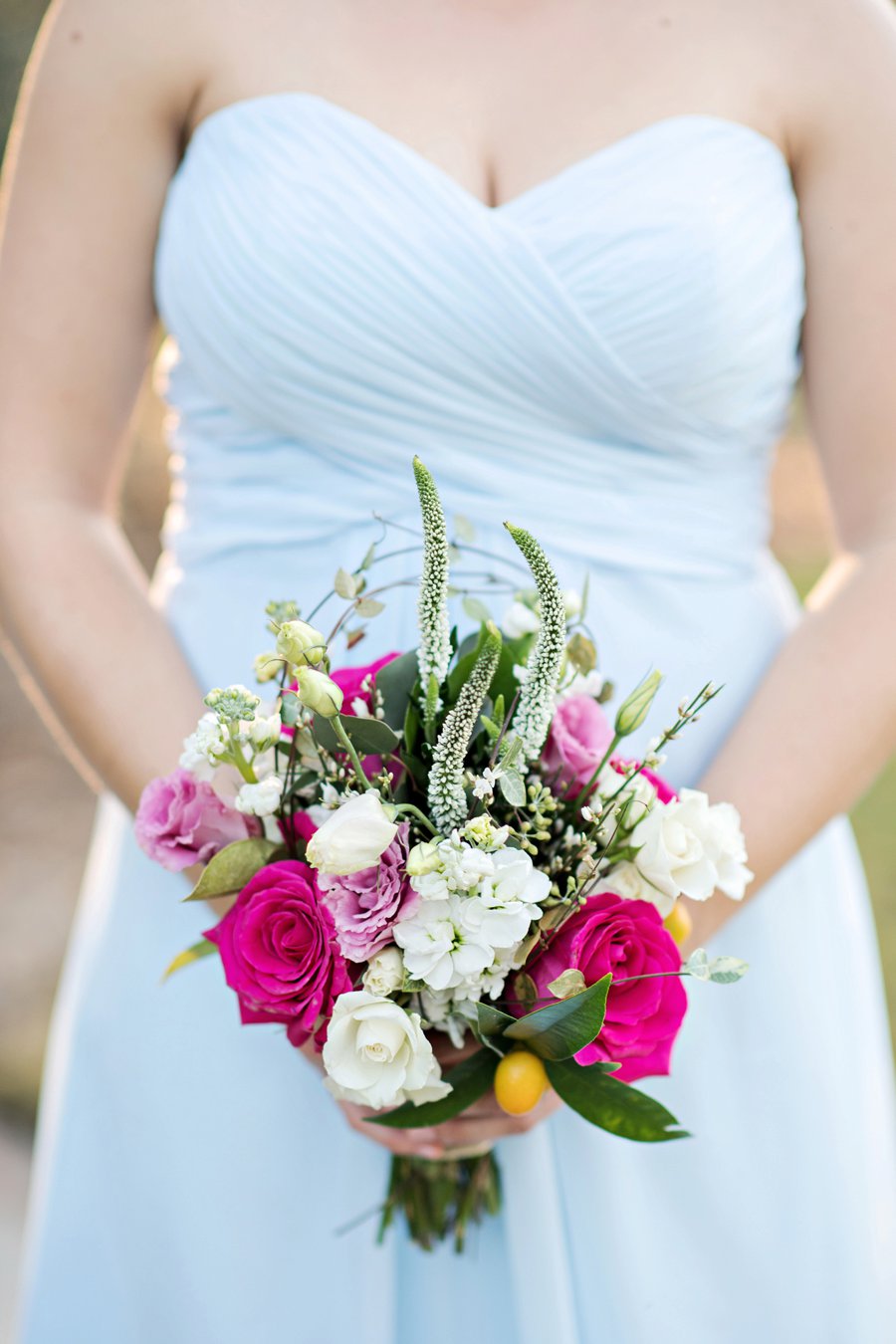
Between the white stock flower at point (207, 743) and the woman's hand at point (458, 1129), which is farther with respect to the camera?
the woman's hand at point (458, 1129)

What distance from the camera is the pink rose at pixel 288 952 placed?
3.84 ft

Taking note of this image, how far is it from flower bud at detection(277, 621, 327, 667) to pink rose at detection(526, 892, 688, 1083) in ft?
1.08

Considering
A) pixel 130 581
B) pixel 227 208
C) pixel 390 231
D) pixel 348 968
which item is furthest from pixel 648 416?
pixel 348 968

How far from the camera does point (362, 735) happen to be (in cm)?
118

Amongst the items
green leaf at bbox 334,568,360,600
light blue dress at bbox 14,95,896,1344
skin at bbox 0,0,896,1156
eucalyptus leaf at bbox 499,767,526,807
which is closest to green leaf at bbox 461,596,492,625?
green leaf at bbox 334,568,360,600

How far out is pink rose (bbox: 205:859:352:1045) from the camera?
1170 mm

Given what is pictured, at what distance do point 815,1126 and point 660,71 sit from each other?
1.31m

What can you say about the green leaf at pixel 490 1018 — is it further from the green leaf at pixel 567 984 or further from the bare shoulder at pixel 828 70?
the bare shoulder at pixel 828 70

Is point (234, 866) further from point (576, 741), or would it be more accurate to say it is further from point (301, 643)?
point (576, 741)

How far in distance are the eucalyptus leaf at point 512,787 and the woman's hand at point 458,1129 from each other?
0.42 meters

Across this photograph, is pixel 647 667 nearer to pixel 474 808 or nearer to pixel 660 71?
pixel 474 808

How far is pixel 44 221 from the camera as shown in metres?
1.65

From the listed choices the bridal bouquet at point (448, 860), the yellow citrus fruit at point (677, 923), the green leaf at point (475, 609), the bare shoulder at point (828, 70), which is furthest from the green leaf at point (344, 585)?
the bare shoulder at point (828, 70)

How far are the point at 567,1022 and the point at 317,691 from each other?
361mm
